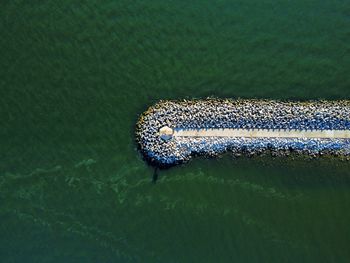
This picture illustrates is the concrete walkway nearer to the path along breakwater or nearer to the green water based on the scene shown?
the path along breakwater

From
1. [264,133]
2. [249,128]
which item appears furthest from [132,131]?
[264,133]

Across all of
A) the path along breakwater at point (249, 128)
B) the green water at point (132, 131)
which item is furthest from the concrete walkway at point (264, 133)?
the green water at point (132, 131)

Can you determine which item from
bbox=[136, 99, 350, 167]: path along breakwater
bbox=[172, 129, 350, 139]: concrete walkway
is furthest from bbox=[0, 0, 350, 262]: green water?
bbox=[172, 129, 350, 139]: concrete walkway

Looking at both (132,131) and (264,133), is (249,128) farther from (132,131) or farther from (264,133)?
(132,131)

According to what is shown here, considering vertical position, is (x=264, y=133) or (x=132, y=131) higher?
(x=264, y=133)
